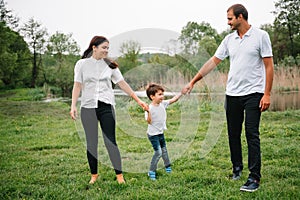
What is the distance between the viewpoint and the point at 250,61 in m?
3.53

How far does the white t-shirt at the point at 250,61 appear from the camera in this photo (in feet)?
11.3

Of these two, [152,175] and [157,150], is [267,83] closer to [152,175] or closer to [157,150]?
[157,150]

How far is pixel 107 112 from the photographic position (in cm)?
373

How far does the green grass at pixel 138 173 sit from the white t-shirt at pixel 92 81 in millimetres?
941

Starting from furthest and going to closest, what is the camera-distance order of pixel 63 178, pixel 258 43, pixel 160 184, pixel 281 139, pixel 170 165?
pixel 281 139, pixel 170 165, pixel 63 178, pixel 160 184, pixel 258 43

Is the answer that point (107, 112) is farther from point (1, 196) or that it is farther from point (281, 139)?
point (281, 139)

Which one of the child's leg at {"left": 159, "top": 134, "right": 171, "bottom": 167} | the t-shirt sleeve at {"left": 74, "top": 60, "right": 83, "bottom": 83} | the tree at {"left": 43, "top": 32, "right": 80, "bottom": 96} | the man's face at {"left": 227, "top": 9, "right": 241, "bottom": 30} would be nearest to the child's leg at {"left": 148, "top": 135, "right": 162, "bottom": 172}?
the child's leg at {"left": 159, "top": 134, "right": 171, "bottom": 167}

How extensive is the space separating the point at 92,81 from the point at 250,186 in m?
1.99

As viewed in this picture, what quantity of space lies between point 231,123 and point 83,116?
1.68 meters

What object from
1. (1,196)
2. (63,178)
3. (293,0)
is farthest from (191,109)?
(293,0)

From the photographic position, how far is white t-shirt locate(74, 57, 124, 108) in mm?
3699

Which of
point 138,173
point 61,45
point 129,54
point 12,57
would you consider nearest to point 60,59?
point 61,45

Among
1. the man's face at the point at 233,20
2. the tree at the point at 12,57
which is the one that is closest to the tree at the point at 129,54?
the man's face at the point at 233,20

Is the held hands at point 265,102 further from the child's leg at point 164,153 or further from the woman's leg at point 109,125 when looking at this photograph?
the woman's leg at point 109,125
